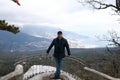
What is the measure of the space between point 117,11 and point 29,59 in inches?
265

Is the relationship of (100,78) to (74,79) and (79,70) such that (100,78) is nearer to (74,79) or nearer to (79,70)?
(74,79)

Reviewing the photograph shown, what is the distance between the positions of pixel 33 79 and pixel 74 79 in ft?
6.48

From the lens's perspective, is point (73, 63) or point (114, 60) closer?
point (73, 63)

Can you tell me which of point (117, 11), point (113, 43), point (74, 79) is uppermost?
point (117, 11)

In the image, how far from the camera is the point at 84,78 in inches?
632

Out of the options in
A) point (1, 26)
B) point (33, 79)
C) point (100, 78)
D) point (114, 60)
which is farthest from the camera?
point (114, 60)

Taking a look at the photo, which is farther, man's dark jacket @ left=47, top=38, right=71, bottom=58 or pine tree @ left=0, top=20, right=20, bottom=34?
man's dark jacket @ left=47, top=38, right=71, bottom=58

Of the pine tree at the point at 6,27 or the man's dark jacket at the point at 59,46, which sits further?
the man's dark jacket at the point at 59,46

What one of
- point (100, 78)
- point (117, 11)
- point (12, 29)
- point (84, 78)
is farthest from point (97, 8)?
point (12, 29)

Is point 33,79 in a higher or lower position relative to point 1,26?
lower

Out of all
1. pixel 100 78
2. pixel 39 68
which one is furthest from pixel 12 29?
pixel 39 68

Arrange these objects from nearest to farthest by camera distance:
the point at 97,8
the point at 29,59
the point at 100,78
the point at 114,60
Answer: the point at 100,78, the point at 29,59, the point at 97,8, the point at 114,60

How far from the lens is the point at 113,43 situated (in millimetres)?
23984

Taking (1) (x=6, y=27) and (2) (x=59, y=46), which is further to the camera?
(2) (x=59, y=46)
